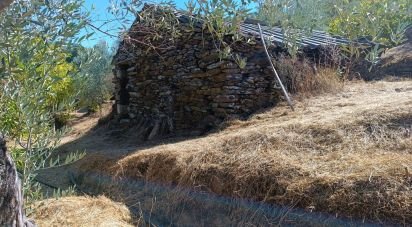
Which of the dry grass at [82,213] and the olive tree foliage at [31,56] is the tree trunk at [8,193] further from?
the dry grass at [82,213]

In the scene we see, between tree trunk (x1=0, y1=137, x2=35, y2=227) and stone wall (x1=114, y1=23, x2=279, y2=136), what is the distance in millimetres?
4690

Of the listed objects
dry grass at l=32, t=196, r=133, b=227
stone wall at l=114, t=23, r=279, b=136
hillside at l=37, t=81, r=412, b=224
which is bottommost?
dry grass at l=32, t=196, r=133, b=227

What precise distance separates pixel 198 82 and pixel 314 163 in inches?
165

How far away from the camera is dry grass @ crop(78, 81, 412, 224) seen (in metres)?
3.20

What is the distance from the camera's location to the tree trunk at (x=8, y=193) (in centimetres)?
188

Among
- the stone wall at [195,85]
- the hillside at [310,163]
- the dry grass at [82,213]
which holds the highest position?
the stone wall at [195,85]

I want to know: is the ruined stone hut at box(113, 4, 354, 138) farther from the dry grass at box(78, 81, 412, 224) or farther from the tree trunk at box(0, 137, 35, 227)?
the tree trunk at box(0, 137, 35, 227)

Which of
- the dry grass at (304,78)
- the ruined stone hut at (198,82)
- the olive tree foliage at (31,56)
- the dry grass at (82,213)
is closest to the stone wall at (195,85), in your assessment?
the ruined stone hut at (198,82)

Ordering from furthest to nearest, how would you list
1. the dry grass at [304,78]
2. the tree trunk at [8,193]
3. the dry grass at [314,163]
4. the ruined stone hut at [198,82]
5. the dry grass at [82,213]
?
the dry grass at [304,78], the ruined stone hut at [198,82], the dry grass at [82,213], the dry grass at [314,163], the tree trunk at [8,193]

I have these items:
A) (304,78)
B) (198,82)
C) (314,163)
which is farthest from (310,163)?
(198,82)

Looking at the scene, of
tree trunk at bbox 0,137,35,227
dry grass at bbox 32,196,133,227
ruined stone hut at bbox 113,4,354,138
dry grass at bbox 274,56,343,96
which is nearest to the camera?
tree trunk at bbox 0,137,35,227

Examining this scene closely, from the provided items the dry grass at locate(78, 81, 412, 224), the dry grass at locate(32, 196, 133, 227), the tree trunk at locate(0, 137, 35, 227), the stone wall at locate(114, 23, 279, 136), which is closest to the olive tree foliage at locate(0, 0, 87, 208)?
the tree trunk at locate(0, 137, 35, 227)

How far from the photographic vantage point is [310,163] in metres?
A: 3.93

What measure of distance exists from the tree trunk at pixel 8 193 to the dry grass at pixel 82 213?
144 centimetres
